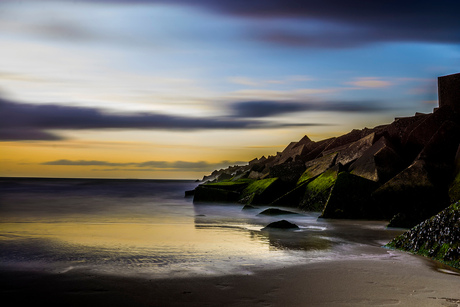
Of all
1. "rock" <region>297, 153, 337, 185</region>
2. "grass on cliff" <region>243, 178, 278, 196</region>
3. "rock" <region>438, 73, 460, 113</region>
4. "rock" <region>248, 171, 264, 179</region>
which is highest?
"rock" <region>438, 73, 460, 113</region>

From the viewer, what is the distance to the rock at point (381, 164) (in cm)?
1032

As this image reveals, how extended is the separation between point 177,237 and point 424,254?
377 centimetres

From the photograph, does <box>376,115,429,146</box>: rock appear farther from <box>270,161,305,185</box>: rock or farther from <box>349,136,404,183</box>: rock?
<box>270,161,305,185</box>: rock

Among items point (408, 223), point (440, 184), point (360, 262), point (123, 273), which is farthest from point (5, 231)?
point (440, 184)

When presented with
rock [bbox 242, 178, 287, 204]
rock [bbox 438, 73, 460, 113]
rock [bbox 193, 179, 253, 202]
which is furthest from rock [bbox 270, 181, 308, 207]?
rock [bbox 438, 73, 460, 113]

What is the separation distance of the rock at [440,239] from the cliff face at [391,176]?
2896mm

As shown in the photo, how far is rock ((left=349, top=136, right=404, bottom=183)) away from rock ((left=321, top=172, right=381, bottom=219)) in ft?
2.32

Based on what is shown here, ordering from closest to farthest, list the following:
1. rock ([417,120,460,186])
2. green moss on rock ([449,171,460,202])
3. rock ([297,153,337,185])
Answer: green moss on rock ([449,171,460,202]) → rock ([417,120,460,186]) → rock ([297,153,337,185])

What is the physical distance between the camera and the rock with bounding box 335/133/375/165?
12367mm

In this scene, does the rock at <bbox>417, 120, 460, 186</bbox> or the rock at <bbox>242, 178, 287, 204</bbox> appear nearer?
the rock at <bbox>417, 120, 460, 186</bbox>

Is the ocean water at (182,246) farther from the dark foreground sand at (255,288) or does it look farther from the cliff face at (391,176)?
the cliff face at (391,176)

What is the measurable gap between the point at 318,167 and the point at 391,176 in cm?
328

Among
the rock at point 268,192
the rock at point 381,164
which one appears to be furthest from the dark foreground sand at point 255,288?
the rock at point 268,192

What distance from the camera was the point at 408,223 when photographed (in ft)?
27.5
